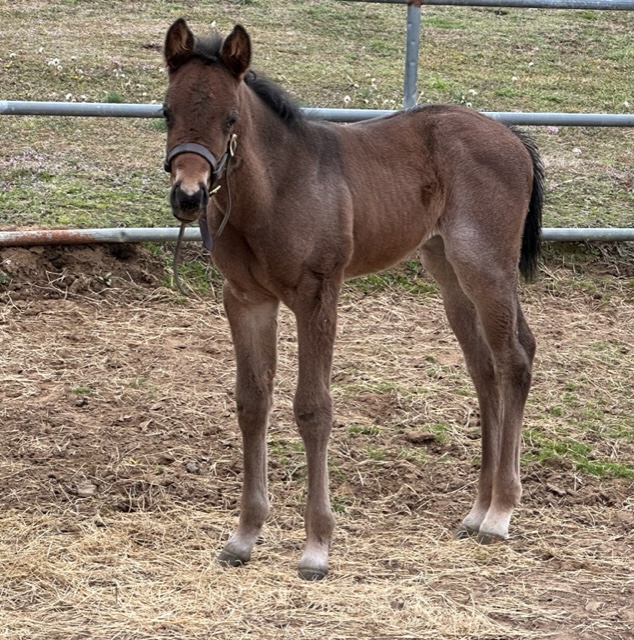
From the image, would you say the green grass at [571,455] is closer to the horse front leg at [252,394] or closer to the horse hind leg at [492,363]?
the horse hind leg at [492,363]

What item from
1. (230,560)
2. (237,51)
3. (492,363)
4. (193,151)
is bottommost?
(230,560)

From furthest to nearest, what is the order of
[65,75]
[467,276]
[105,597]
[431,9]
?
[431,9]
[65,75]
[467,276]
[105,597]

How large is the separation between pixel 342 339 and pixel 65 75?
15.1 feet

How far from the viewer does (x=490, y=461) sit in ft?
14.8

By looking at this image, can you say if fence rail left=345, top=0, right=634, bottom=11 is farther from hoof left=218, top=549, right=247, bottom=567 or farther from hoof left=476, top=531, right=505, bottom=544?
hoof left=218, top=549, right=247, bottom=567

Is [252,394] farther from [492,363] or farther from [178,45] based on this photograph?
[178,45]

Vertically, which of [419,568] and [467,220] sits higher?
[467,220]

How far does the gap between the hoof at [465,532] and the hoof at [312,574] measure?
720mm

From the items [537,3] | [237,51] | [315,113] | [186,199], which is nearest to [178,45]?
[237,51]

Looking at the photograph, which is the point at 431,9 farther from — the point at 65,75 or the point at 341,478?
the point at 341,478

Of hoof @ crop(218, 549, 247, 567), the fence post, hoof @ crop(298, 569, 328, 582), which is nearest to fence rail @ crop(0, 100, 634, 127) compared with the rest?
the fence post

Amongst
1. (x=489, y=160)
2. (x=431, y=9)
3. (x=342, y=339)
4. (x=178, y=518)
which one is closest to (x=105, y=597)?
(x=178, y=518)

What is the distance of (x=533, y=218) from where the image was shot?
472 centimetres

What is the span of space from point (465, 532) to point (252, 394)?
1.07m
